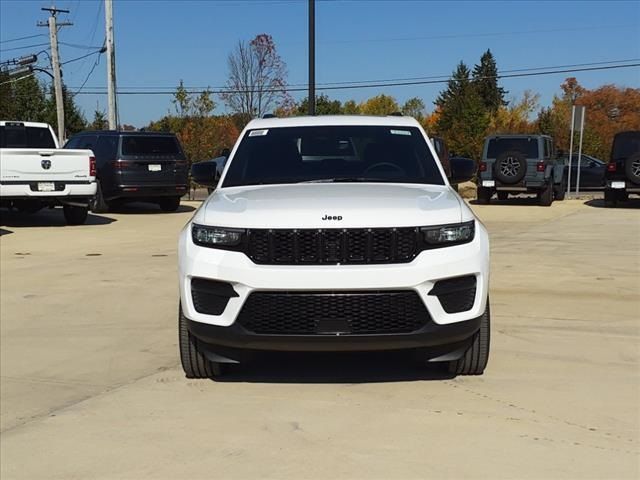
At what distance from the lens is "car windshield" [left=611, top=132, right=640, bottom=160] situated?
18688mm

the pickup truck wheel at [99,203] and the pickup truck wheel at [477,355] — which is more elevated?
the pickup truck wheel at [477,355]

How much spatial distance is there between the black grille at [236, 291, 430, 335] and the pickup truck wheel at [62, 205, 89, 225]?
11.8 metres

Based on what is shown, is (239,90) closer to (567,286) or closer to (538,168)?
(538,168)

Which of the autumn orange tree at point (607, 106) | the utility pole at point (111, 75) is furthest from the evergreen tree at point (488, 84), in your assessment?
the utility pole at point (111, 75)

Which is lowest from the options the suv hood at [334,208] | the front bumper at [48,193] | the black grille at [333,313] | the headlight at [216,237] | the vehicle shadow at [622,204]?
the vehicle shadow at [622,204]

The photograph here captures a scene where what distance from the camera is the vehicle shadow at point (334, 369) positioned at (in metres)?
4.64

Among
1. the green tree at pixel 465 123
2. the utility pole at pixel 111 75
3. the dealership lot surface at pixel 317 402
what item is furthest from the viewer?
the green tree at pixel 465 123

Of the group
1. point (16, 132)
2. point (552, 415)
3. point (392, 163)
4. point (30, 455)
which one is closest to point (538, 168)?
point (16, 132)

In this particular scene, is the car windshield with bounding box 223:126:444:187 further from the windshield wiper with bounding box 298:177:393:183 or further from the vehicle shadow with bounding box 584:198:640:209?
the vehicle shadow with bounding box 584:198:640:209

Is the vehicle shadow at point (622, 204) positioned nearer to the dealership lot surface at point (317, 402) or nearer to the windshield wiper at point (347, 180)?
the dealership lot surface at point (317, 402)

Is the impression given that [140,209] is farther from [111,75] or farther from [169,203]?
[111,75]

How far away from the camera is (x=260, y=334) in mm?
3984

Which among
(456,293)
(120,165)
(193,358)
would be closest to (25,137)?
(120,165)

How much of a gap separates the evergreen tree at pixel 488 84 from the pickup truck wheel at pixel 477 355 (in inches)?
2744
